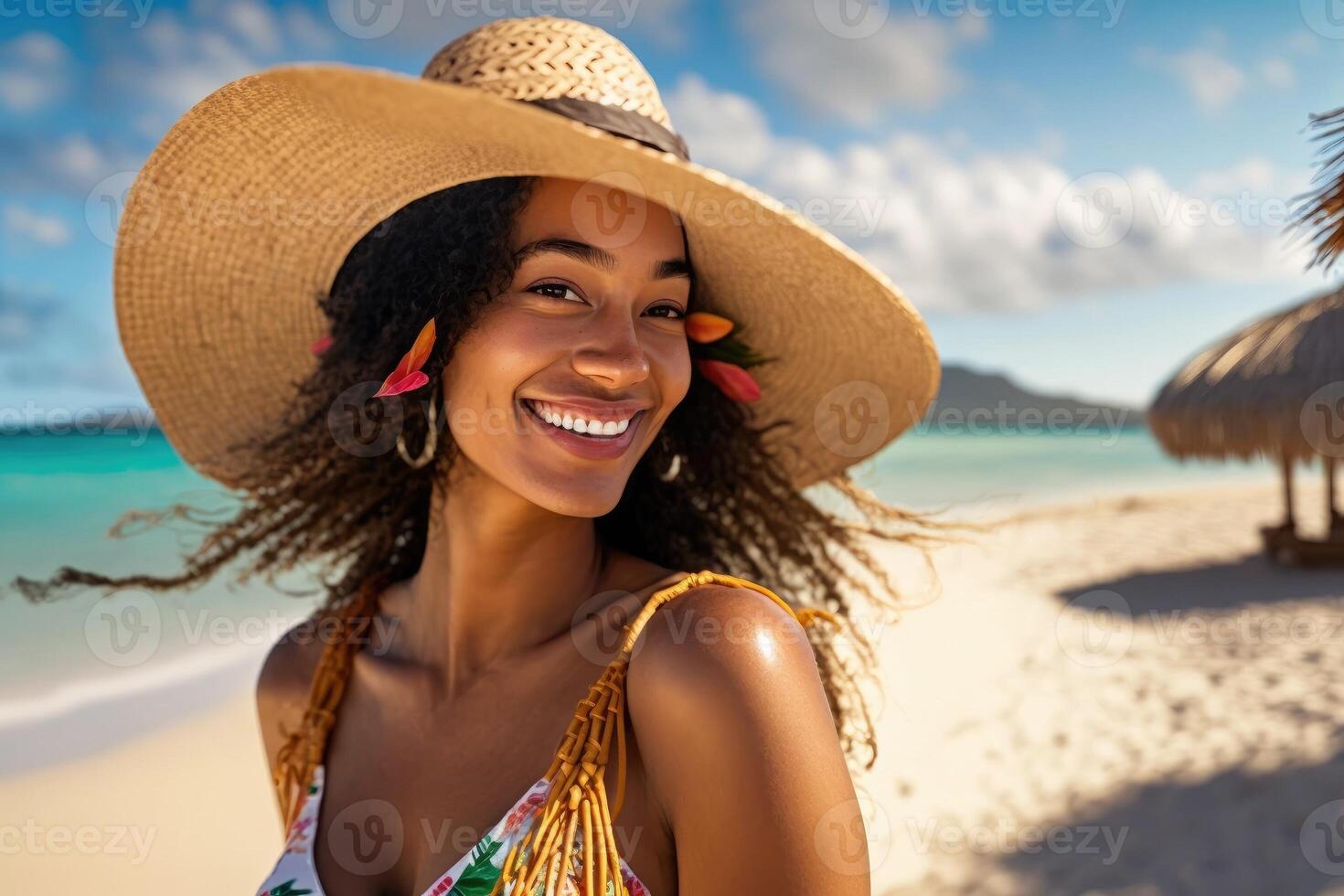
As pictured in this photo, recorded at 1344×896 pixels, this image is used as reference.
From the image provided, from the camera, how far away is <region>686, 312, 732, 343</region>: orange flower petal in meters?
1.95

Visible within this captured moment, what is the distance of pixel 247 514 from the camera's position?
7.75 ft

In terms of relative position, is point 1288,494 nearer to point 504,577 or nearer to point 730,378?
point 730,378

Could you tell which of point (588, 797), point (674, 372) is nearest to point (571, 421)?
point (674, 372)

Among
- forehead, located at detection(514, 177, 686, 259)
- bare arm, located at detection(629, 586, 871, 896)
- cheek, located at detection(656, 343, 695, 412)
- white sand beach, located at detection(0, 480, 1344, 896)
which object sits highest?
forehead, located at detection(514, 177, 686, 259)

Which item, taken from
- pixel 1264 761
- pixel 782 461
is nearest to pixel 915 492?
pixel 1264 761

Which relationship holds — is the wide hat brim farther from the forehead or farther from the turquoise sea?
the turquoise sea

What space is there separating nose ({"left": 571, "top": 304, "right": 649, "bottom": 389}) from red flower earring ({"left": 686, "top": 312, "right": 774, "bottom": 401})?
0.42m

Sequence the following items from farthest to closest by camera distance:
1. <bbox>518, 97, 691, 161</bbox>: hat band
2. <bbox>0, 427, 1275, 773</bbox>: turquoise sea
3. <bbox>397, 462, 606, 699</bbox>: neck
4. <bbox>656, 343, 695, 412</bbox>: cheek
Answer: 1. <bbox>0, 427, 1275, 773</bbox>: turquoise sea
2. <bbox>397, 462, 606, 699</bbox>: neck
3. <bbox>656, 343, 695, 412</bbox>: cheek
4. <bbox>518, 97, 691, 161</bbox>: hat band

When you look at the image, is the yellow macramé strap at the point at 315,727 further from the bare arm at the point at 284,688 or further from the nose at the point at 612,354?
the nose at the point at 612,354

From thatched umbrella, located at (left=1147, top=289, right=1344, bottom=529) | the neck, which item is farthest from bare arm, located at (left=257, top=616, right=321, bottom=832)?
thatched umbrella, located at (left=1147, top=289, right=1344, bottom=529)

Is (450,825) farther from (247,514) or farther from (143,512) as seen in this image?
(143,512)

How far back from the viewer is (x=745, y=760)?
1.25 metres

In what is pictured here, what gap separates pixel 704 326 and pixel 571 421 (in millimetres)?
506

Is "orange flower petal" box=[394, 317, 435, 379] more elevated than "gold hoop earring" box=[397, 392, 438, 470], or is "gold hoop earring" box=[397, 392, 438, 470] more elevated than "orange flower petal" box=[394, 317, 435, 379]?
"orange flower petal" box=[394, 317, 435, 379]
